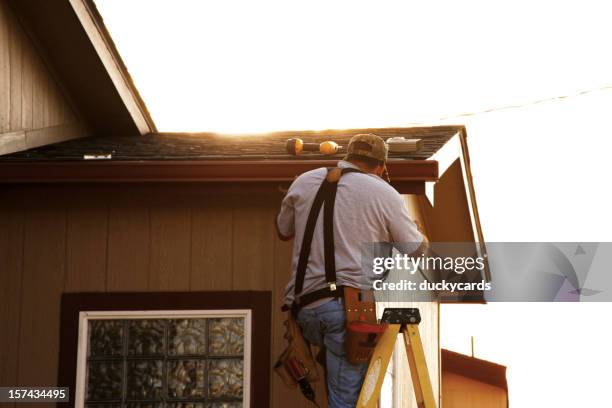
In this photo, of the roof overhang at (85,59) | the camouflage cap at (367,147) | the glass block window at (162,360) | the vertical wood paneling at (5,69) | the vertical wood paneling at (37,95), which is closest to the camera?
the camouflage cap at (367,147)

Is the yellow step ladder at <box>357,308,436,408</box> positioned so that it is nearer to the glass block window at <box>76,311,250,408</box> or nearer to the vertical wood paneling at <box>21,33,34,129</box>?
the glass block window at <box>76,311,250,408</box>

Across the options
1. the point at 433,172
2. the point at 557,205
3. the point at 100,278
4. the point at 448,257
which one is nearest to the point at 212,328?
the point at 100,278

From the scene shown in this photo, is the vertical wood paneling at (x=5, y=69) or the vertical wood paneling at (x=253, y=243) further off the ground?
the vertical wood paneling at (x=5, y=69)

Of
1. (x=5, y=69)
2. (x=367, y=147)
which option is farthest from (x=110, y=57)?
(x=367, y=147)

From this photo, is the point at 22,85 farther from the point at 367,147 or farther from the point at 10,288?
the point at 367,147

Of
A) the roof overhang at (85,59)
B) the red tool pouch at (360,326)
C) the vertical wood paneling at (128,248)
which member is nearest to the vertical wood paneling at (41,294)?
the vertical wood paneling at (128,248)

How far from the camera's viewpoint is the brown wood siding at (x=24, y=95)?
8.21m

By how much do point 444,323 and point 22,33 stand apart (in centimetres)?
1493

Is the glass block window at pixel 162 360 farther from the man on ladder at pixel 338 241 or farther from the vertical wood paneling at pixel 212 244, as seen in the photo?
the man on ladder at pixel 338 241

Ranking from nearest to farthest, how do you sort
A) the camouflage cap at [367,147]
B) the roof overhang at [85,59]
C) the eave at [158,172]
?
the camouflage cap at [367,147]
the eave at [158,172]
the roof overhang at [85,59]

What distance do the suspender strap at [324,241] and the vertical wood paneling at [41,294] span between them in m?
2.88

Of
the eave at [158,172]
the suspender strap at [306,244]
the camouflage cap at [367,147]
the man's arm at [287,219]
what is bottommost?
the suspender strap at [306,244]

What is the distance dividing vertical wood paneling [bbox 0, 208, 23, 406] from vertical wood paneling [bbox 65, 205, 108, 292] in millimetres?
388

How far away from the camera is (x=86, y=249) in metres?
7.70
